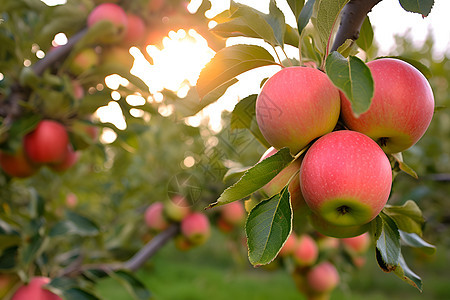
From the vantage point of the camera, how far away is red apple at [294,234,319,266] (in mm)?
1818

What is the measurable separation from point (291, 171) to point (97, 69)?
1056 mm

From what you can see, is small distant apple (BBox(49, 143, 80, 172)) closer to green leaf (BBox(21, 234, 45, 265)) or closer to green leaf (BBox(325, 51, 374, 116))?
green leaf (BBox(21, 234, 45, 265))

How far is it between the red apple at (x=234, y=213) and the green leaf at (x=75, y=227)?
99 centimetres

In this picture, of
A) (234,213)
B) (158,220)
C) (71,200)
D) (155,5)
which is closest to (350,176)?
(155,5)

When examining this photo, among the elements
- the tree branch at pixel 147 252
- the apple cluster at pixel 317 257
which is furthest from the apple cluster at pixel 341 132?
the apple cluster at pixel 317 257

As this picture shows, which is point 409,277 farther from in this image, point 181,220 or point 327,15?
point 181,220

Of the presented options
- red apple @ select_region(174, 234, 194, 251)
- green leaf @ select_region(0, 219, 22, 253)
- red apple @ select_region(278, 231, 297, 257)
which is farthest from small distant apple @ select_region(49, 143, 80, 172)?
red apple @ select_region(278, 231, 297, 257)

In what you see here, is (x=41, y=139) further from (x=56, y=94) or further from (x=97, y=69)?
(x=97, y=69)

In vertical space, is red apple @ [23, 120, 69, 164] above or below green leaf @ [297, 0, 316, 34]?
below

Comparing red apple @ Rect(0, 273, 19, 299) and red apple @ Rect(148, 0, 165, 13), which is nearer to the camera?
red apple @ Rect(0, 273, 19, 299)

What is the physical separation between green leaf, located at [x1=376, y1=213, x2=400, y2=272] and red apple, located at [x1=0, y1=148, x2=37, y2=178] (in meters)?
1.30

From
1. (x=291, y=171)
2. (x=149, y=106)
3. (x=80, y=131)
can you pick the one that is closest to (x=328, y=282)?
(x=149, y=106)

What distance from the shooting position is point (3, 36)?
127 cm

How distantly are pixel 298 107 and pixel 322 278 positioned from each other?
5.22 ft
